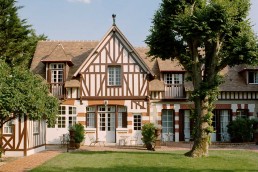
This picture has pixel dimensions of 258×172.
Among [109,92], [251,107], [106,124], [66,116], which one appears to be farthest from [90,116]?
[251,107]

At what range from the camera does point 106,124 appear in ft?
87.2

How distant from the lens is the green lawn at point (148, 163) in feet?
47.0

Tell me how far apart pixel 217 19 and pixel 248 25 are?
1.89m

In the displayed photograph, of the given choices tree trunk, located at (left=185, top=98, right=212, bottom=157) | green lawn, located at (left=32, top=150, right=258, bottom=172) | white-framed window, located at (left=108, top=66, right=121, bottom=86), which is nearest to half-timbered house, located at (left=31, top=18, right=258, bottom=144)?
white-framed window, located at (left=108, top=66, right=121, bottom=86)

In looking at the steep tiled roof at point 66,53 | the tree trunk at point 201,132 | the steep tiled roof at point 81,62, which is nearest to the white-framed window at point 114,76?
the steep tiled roof at point 81,62

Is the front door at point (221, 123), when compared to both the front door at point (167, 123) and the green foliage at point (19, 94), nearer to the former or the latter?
the front door at point (167, 123)

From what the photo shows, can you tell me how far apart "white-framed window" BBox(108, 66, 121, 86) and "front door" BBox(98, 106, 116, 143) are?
162cm

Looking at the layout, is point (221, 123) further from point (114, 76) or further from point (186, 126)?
point (114, 76)

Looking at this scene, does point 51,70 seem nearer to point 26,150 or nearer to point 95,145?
point 95,145

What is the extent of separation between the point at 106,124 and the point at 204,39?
1094 cm

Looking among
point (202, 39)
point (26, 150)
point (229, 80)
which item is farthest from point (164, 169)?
point (229, 80)

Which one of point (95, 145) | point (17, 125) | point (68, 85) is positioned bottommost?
point (95, 145)

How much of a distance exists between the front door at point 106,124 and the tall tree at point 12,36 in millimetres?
11660

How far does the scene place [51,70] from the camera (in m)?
27.0
